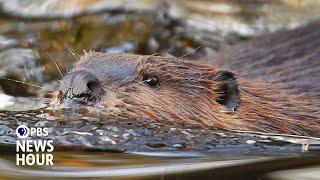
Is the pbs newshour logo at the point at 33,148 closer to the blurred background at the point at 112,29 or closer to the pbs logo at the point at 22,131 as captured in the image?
the pbs logo at the point at 22,131

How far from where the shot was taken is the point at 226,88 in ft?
9.47

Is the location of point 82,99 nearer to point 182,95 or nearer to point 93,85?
point 93,85

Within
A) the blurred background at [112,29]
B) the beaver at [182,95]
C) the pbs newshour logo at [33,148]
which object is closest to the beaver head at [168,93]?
the beaver at [182,95]

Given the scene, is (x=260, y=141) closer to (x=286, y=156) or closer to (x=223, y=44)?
(x=286, y=156)

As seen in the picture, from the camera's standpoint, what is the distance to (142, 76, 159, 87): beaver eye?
280cm

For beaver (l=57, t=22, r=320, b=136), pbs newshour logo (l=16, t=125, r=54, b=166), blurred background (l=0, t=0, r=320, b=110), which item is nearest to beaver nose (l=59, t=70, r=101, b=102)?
beaver (l=57, t=22, r=320, b=136)

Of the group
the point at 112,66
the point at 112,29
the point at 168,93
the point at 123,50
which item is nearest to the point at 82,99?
the point at 112,66

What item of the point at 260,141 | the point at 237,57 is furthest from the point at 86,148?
the point at 237,57

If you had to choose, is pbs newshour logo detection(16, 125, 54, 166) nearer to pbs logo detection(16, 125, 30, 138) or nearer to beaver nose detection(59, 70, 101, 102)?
pbs logo detection(16, 125, 30, 138)

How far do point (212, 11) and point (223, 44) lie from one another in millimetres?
199

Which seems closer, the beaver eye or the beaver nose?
the beaver nose

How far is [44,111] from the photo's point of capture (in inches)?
110

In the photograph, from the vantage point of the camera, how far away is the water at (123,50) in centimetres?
256

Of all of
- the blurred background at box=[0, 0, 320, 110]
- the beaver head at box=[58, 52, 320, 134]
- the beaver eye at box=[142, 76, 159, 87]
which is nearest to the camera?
the beaver head at box=[58, 52, 320, 134]
